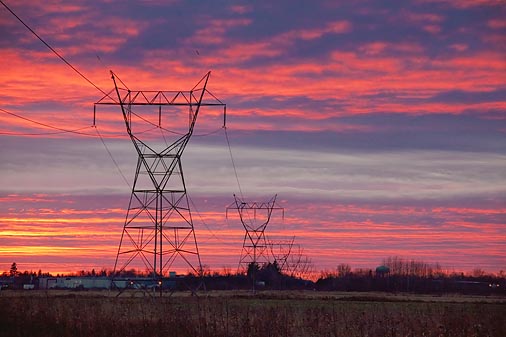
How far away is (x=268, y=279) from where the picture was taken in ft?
535

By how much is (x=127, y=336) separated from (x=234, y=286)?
12507cm

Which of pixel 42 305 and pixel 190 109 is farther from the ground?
pixel 190 109

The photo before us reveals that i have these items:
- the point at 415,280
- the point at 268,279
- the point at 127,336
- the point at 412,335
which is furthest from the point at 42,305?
the point at 415,280

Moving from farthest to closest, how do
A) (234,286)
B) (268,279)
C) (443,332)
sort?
(268,279) → (234,286) → (443,332)

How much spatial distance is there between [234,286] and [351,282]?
37342 millimetres

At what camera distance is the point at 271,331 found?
77.8ft

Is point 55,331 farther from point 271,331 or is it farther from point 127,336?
point 271,331

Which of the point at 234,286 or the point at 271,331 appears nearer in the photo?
the point at 271,331

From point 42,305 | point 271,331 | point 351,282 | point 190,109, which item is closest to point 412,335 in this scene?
point 271,331

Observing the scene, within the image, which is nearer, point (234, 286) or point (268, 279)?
point (234, 286)

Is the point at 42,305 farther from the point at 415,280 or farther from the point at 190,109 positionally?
the point at 415,280

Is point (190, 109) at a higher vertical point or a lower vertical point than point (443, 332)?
higher

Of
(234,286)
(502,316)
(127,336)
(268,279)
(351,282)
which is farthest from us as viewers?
(351,282)

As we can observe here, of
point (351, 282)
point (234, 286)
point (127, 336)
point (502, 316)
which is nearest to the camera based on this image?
point (127, 336)
